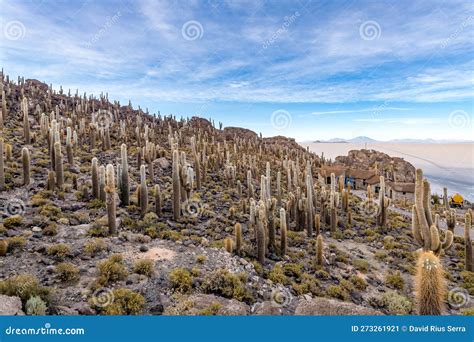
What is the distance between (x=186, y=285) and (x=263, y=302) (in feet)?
6.53

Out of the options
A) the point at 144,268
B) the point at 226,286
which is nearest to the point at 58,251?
the point at 144,268

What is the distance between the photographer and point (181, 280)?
7.61 metres

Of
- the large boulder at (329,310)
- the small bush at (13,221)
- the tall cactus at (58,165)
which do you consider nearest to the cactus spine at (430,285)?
the large boulder at (329,310)

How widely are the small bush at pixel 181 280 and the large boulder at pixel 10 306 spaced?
10.4 ft

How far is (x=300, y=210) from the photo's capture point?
47.6ft

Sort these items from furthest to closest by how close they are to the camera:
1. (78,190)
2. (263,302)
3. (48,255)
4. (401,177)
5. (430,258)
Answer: (401,177), (78,190), (48,255), (263,302), (430,258)

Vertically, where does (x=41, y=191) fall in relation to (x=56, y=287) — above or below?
above

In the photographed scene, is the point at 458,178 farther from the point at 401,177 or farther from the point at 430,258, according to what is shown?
the point at 430,258

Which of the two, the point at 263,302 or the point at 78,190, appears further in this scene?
the point at 78,190

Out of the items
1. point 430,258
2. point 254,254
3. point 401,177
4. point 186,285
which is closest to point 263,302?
point 186,285

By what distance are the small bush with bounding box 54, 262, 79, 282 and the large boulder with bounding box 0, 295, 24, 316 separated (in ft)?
4.12

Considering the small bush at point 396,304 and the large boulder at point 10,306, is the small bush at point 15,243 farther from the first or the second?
the small bush at point 396,304

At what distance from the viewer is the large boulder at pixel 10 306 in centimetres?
541

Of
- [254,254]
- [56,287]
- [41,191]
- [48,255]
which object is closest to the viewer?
[56,287]
